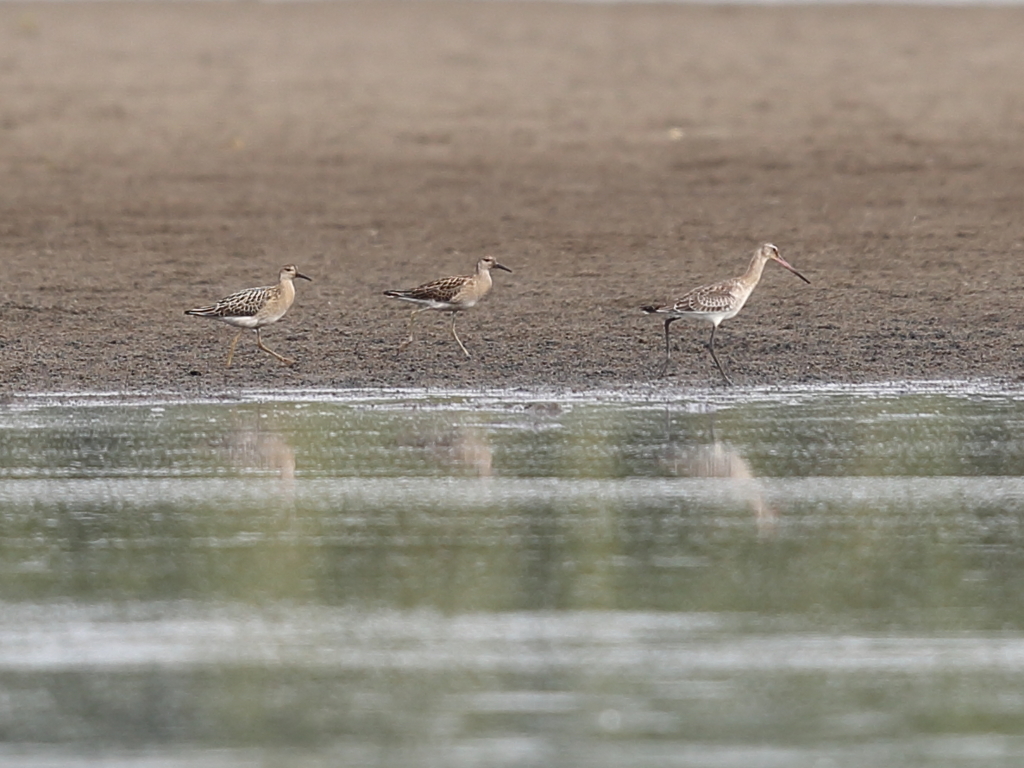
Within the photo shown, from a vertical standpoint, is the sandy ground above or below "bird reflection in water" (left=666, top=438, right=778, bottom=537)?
above

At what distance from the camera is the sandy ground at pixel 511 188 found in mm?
13336

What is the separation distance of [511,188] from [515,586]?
1135cm

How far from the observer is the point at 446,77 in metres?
23.4

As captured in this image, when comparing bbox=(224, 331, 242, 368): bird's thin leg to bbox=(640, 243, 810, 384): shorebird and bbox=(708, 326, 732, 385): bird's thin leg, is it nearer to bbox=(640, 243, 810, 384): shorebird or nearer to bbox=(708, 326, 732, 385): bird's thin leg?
bbox=(640, 243, 810, 384): shorebird

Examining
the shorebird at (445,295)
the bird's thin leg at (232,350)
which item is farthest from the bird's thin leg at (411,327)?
the bird's thin leg at (232,350)

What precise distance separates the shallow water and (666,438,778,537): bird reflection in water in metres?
0.02

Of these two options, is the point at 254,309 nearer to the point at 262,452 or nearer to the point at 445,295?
the point at 445,295

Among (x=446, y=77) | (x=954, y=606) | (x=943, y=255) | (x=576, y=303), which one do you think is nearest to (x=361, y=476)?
(x=954, y=606)

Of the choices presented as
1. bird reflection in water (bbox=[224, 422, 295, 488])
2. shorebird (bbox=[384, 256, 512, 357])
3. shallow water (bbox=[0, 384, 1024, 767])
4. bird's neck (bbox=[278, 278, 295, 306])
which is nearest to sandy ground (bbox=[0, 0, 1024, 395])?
shorebird (bbox=[384, 256, 512, 357])

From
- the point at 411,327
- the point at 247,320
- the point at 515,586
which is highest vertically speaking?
the point at 247,320

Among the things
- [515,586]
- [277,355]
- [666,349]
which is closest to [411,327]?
[277,355]

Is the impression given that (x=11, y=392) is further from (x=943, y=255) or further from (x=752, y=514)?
(x=943, y=255)

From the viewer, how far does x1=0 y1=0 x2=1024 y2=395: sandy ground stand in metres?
13.3

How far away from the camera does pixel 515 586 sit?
24.9 feet
